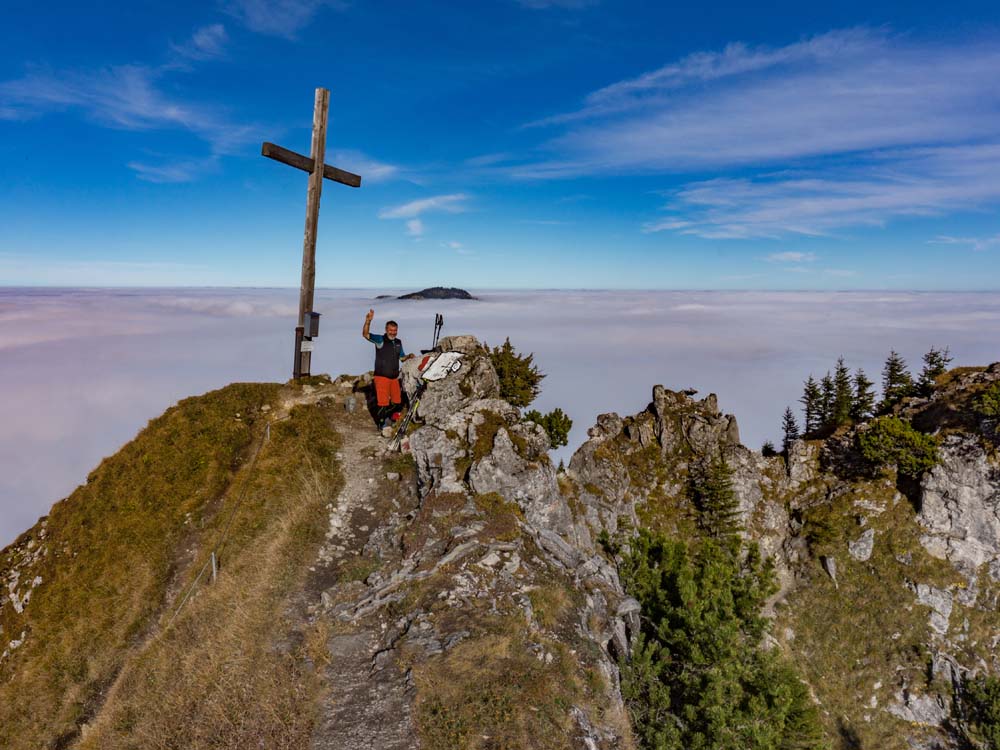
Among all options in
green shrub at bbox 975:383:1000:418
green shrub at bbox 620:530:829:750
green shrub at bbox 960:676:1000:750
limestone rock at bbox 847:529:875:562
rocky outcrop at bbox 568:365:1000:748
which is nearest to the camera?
green shrub at bbox 620:530:829:750

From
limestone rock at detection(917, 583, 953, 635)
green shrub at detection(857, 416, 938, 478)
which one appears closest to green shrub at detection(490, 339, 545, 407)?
green shrub at detection(857, 416, 938, 478)

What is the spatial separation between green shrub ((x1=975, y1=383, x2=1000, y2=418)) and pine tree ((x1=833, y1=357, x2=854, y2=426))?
33417 mm

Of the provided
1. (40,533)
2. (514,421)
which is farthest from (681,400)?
(40,533)

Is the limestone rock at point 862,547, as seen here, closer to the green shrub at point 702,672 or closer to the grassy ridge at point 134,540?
the green shrub at point 702,672

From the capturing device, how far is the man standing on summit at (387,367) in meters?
18.3

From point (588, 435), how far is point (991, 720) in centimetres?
3468

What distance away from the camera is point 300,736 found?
903 centimetres

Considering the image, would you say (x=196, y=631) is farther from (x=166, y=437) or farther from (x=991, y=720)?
(x=991, y=720)

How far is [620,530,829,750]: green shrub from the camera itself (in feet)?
53.1

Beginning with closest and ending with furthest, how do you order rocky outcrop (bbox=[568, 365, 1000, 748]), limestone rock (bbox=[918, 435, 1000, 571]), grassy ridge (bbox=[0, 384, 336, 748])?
grassy ridge (bbox=[0, 384, 336, 748]), rocky outcrop (bbox=[568, 365, 1000, 748]), limestone rock (bbox=[918, 435, 1000, 571])

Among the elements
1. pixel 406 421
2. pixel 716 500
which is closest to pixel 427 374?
pixel 406 421

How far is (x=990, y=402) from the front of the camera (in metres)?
34.6

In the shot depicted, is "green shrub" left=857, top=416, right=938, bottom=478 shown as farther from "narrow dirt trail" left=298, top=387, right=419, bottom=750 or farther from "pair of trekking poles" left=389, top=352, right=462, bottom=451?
"narrow dirt trail" left=298, top=387, right=419, bottom=750

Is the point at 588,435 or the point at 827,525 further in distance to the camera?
the point at 827,525
